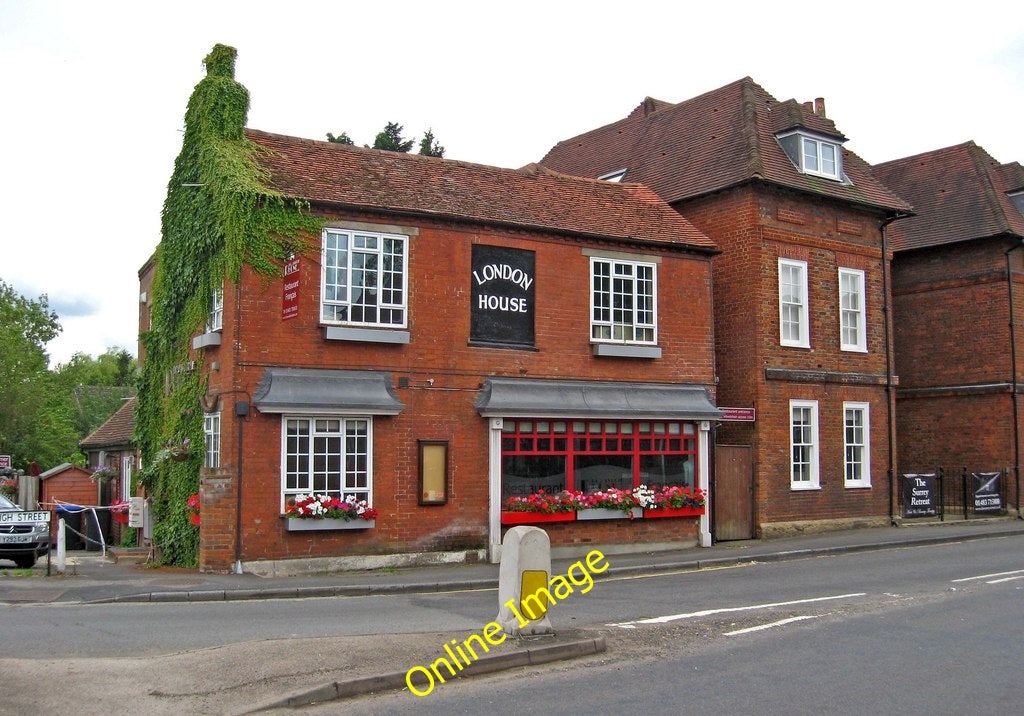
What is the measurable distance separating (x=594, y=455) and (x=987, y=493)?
44.5 feet

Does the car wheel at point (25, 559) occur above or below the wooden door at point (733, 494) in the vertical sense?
below

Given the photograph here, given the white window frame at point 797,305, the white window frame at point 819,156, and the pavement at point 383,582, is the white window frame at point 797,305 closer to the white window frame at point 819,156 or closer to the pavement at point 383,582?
the white window frame at point 819,156

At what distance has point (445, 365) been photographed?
18625 mm

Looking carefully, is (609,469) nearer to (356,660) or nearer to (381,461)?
(381,461)

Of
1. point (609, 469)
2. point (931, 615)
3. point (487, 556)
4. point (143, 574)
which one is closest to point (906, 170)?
point (609, 469)

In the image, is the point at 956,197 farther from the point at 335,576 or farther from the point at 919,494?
the point at 335,576

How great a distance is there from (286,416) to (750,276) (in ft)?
37.0

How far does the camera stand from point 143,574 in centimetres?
1645

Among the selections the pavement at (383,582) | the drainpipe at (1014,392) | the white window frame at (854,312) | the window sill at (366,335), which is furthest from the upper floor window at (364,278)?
the drainpipe at (1014,392)

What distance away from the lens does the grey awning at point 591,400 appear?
18797mm

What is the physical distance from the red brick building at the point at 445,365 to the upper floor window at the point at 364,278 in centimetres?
4

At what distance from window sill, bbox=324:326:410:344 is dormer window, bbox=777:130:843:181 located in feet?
38.3

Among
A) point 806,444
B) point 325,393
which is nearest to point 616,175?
point 806,444

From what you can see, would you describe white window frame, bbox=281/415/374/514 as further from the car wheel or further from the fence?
the fence
